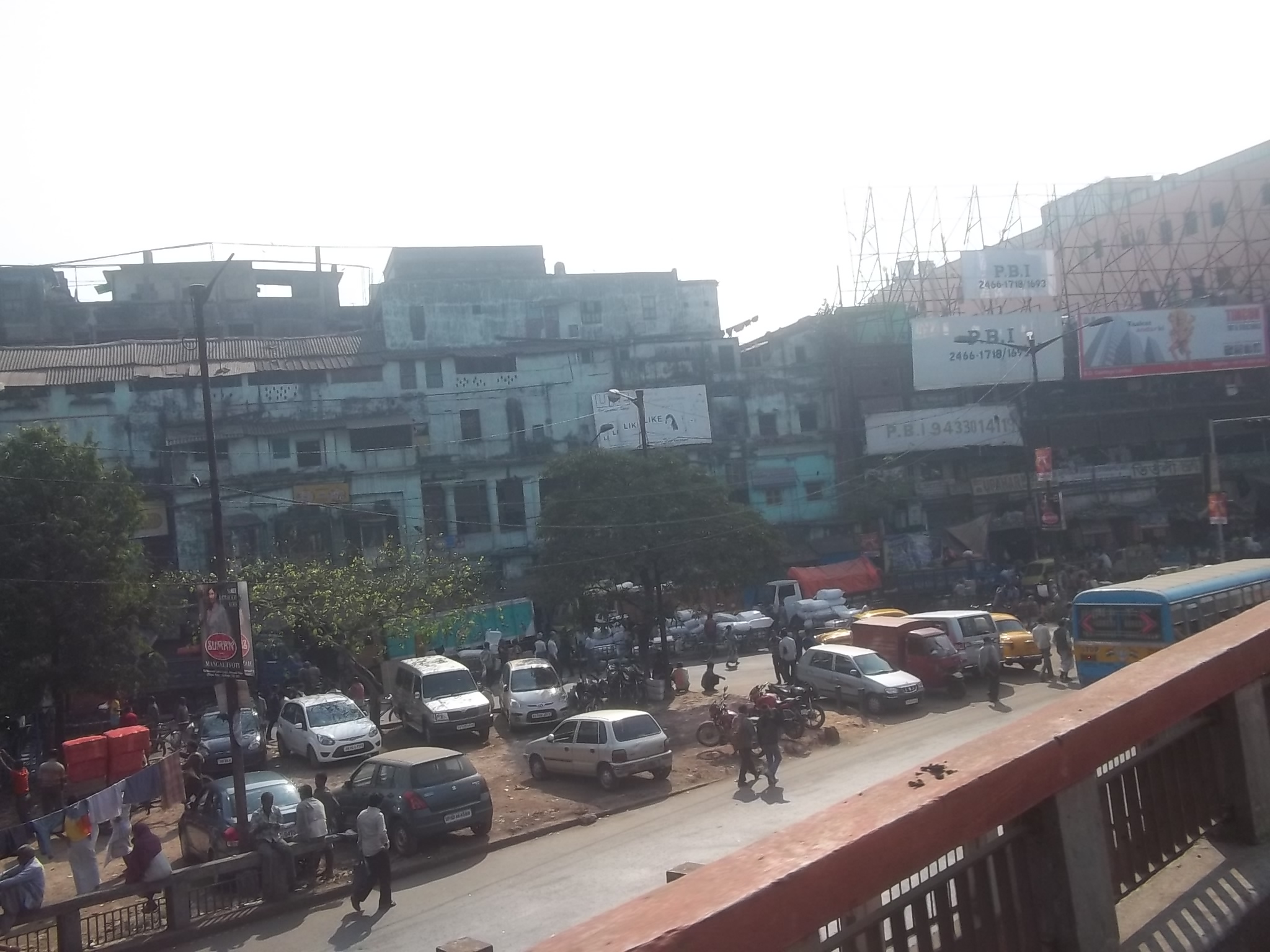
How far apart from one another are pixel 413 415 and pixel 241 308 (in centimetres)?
1742

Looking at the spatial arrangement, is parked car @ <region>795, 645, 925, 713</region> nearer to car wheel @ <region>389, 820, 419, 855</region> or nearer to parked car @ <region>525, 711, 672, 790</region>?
parked car @ <region>525, 711, 672, 790</region>

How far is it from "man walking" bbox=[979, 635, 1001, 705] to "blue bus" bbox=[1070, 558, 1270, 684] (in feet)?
6.43

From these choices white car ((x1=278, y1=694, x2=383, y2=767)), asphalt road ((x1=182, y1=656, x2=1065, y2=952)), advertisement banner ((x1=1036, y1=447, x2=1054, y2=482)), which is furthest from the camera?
advertisement banner ((x1=1036, y1=447, x2=1054, y2=482))

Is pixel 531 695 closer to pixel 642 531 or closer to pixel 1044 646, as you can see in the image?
pixel 642 531

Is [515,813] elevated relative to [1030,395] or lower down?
lower down

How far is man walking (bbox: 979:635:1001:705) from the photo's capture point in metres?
22.2

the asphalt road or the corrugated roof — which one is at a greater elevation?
the corrugated roof

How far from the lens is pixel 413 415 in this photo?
4434cm

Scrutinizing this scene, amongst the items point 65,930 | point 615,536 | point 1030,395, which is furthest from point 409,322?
point 65,930

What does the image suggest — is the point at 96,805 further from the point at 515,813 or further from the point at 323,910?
the point at 515,813

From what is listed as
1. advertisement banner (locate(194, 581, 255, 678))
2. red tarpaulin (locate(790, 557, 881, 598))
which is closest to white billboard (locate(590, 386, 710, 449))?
red tarpaulin (locate(790, 557, 881, 598))

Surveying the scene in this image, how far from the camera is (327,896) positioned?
1373 centimetres

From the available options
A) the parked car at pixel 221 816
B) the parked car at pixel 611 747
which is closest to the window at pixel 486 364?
the parked car at pixel 611 747

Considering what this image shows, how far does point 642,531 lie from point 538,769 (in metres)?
7.92
